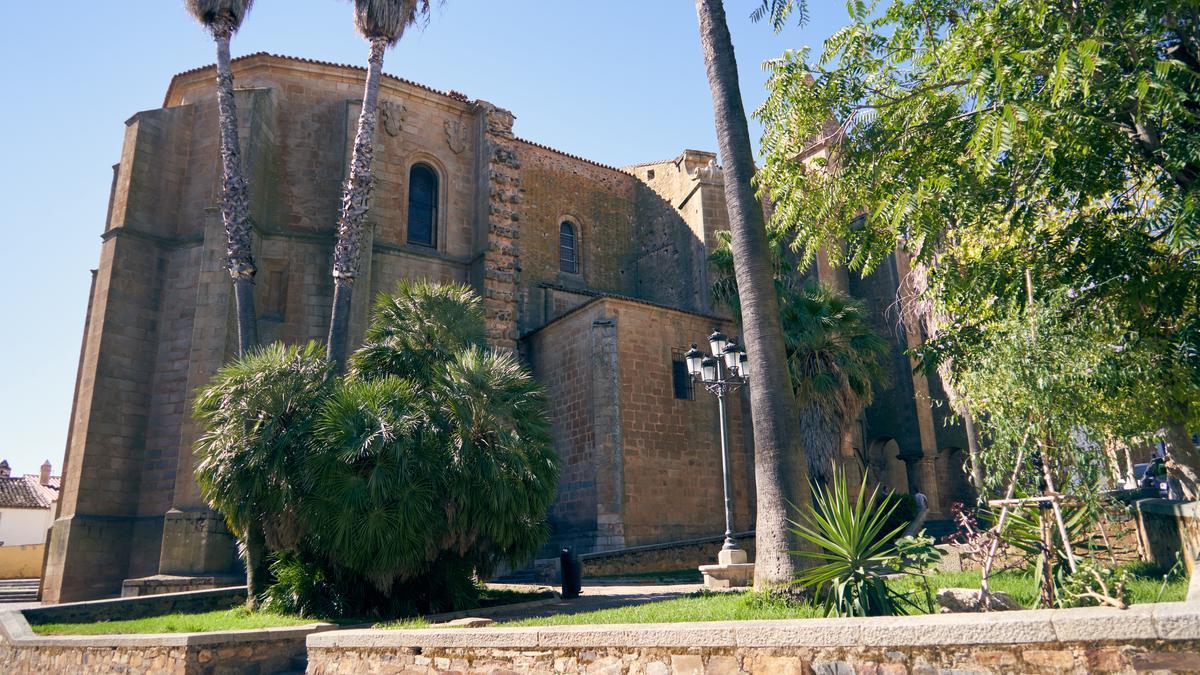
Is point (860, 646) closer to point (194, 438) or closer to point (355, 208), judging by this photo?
point (355, 208)

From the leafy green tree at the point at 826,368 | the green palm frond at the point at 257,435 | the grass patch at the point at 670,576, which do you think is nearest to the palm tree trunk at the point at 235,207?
the green palm frond at the point at 257,435

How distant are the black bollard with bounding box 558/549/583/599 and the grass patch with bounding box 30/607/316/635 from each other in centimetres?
369

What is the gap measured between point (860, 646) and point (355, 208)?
1491cm

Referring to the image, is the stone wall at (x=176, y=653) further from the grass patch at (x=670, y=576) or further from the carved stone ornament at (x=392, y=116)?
the carved stone ornament at (x=392, y=116)

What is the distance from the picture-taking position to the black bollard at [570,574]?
1223 cm

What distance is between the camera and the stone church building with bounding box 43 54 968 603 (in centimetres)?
1783

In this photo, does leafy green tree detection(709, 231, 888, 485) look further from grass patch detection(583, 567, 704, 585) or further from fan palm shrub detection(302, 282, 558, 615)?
fan palm shrub detection(302, 282, 558, 615)

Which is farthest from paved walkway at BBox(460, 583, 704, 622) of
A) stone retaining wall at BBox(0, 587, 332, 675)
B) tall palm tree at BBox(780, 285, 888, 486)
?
tall palm tree at BBox(780, 285, 888, 486)

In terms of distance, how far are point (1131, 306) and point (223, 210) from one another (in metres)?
16.5

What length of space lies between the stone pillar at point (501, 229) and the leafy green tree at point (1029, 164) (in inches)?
466

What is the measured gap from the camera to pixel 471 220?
907 inches

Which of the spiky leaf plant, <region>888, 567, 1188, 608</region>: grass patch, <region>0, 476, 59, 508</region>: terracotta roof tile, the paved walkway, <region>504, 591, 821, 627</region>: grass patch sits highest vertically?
<region>0, 476, 59, 508</region>: terracotta roof tile

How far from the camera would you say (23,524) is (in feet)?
133

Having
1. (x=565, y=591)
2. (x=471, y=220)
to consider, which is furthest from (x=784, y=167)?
(x=471, y=220)
